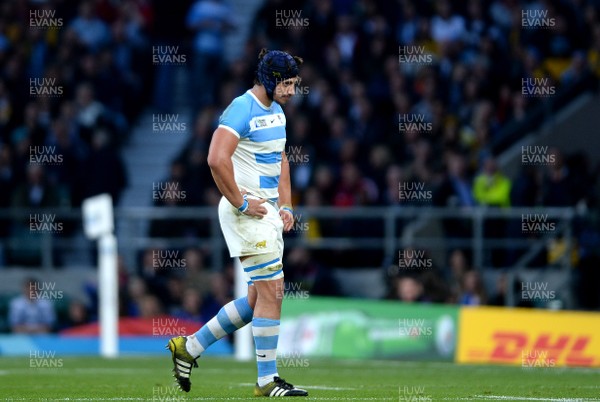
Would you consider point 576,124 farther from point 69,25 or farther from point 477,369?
point 69,25

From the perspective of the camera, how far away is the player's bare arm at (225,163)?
1065 centimetres

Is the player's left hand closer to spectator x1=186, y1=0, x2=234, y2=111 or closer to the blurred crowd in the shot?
the blurred crowd

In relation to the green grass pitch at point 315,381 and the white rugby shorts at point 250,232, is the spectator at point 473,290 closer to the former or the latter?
the green grass pitch at point 315,381

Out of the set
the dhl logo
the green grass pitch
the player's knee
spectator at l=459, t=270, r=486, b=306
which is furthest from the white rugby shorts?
spectator at l=459, t=270, r=486, b=306

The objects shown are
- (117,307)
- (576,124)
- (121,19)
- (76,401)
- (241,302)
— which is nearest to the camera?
(76,401)

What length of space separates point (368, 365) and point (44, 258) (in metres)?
7.22

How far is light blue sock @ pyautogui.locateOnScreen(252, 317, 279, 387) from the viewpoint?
1084cm

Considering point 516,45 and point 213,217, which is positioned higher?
point 516,45

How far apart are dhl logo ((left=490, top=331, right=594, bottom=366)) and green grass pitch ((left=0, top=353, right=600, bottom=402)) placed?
103 cm

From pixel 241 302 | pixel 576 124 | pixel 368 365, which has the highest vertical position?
pixel 576 124

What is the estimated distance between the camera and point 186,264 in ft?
70.7

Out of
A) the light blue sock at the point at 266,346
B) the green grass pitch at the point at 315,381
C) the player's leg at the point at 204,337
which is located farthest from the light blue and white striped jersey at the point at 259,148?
the green grass pitch at the point at 315,381

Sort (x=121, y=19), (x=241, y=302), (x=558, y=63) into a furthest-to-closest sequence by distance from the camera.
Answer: (x=121, y=19) → (x=558, y=63) → (x=241, y=302)

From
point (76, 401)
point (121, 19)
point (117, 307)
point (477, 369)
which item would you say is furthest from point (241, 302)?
point (121, 19)
